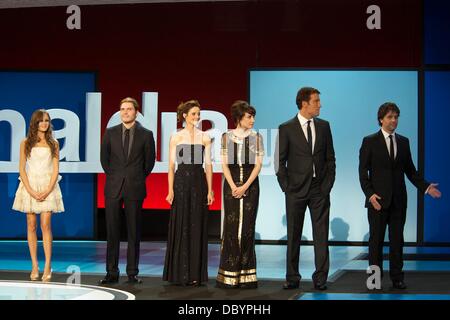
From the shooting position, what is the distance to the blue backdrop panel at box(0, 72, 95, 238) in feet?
36.5

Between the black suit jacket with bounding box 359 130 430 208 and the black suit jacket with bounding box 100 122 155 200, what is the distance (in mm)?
1928

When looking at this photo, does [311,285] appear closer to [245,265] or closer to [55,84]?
[245,265]

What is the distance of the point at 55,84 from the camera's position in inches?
440

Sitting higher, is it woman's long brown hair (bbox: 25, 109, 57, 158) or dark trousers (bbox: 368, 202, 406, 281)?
woman's long brown hair (bbox: 25, 109, 57, 158)

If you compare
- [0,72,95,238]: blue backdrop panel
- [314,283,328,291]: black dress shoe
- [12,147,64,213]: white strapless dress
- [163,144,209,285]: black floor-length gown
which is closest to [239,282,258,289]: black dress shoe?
[163,144,209,285]: black floor-length gown

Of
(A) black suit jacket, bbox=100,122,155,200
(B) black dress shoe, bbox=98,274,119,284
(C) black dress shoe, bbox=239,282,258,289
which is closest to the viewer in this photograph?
(C) black dress shoe, bbox=239,282,258,289

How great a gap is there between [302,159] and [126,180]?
5.20 ft

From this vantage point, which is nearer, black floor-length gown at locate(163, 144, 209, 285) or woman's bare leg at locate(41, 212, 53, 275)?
black floor-length gown at locate(163, 144, 209, 285)

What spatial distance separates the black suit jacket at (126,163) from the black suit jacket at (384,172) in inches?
75.9

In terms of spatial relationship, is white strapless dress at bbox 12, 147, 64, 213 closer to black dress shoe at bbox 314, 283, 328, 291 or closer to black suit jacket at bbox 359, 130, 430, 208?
black dress shoe at bbox 314, 283, 328, 291

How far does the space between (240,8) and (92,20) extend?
2.00 m

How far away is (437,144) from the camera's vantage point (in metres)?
10.6

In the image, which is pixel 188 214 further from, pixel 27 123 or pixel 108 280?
pixel 27 123

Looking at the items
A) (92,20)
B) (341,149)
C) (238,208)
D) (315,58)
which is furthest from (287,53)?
(238,208)
